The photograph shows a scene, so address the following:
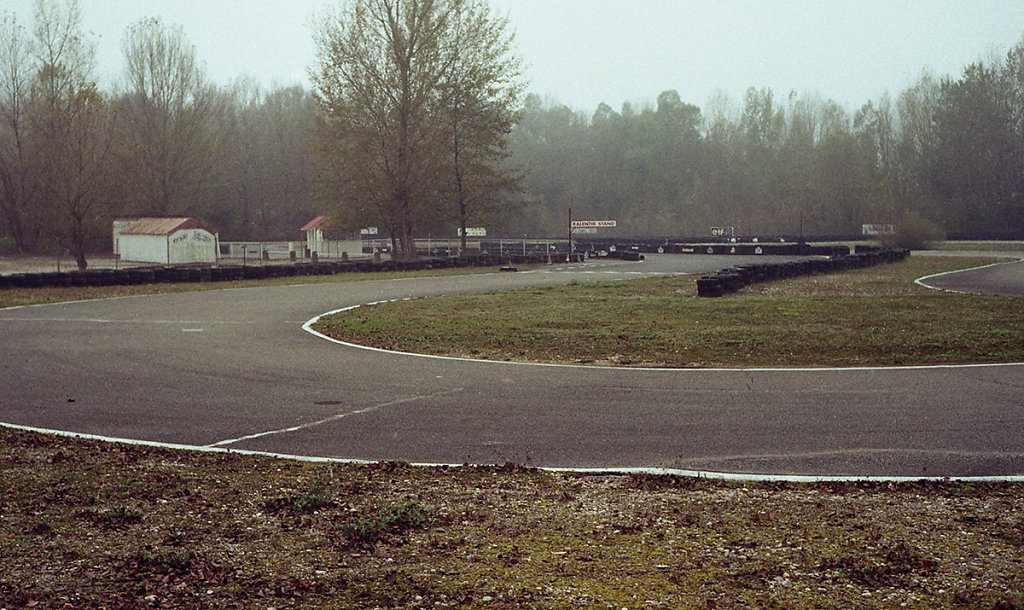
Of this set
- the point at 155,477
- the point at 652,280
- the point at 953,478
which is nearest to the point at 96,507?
the point at 155,477

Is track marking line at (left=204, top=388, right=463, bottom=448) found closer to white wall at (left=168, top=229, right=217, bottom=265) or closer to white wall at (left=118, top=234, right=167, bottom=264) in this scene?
white wall at (left=168, top=229, right=217, bottom=265)

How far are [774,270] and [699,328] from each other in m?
14.9

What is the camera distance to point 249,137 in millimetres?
82938

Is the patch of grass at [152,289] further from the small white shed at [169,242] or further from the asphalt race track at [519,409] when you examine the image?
the small white shed at [169,242]

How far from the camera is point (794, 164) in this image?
91.1 m

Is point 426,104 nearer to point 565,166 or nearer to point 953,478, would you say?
point 953,478

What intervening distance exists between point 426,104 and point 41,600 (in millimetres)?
43582

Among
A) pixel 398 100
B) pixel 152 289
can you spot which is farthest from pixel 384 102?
pixel 152 289

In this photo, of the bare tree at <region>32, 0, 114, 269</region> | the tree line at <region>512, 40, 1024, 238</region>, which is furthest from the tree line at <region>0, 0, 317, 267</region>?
the tree line at <region>512, 40, 1024, 238</region>

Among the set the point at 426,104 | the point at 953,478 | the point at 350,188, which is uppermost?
the point at 426,104

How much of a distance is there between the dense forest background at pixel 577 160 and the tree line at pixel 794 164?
0.60 feet

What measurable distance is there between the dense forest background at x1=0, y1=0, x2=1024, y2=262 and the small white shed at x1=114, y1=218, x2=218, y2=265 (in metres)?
3.36

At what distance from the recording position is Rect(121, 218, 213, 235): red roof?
141ft

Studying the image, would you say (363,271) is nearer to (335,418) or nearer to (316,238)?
(316,238)
